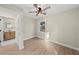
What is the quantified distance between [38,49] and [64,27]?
0.78 meters

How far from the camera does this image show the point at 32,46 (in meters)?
1.75

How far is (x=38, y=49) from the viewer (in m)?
1.66

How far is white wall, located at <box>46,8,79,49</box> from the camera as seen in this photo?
1677 mm

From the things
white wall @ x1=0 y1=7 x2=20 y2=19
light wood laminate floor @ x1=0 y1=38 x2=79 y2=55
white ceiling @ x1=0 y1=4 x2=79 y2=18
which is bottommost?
light wood laminate floor @ x1=0 y1=38 x2=79 y2=55

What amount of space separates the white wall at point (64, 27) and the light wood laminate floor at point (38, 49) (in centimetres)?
15

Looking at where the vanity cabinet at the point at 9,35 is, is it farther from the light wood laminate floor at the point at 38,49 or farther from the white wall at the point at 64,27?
the white wall at the point at 64,27

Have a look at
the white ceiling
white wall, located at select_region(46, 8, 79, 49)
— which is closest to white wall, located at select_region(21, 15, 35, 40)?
the white ceiling

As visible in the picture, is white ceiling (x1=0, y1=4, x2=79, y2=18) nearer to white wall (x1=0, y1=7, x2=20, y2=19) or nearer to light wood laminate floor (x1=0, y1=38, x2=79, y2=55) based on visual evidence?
white wall (x1=0, y1=7, x2=20, y2=19)

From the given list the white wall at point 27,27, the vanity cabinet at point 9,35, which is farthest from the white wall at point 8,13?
the vanity cabinet at point 9,35

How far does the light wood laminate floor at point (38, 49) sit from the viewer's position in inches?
61.5

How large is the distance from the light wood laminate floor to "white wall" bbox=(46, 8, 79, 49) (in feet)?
0.50

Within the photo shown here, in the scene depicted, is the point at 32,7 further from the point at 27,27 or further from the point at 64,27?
the point at 64,27
